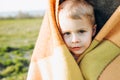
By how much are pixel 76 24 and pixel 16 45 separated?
1.89m

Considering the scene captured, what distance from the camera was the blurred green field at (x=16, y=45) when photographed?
113 inches

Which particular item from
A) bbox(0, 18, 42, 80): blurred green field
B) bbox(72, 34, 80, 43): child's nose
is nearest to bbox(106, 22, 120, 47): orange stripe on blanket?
bbox(72, 34, 80, 43): child's nose

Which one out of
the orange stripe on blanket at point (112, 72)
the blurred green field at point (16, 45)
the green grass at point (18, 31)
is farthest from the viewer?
the green grass at point (18, 31)

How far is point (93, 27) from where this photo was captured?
145cm

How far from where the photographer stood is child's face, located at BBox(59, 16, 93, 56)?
1410mm

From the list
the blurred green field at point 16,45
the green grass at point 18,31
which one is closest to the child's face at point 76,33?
the blurred green field at point 16,45

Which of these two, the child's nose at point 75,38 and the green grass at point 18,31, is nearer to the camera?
the child's nose at point 75,38

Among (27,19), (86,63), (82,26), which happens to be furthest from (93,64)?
(27,19)

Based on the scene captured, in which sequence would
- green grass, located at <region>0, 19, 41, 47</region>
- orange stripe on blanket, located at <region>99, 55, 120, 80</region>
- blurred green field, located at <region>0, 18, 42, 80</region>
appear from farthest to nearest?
1. green grass, located at <region>0, 19, 41, 47</region>
2. blurred green field, located at <region>0, 18, 42, 80</region>
3. orange stripe on blanket, located at <region>99, 55, 120, 80</region>

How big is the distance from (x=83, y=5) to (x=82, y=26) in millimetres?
78

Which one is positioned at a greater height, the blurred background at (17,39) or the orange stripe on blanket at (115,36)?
the orange stripe on blanket at (115,36)

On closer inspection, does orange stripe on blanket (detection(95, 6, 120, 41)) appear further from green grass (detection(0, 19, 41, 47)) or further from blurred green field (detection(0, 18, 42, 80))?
green grass (detection(0, 19, 41, 47))

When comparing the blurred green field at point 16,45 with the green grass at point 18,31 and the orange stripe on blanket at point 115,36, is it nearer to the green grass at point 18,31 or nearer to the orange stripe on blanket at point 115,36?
the green grass at point 18,31

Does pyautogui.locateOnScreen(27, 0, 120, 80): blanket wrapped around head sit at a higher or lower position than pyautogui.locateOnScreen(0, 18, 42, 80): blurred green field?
higher
